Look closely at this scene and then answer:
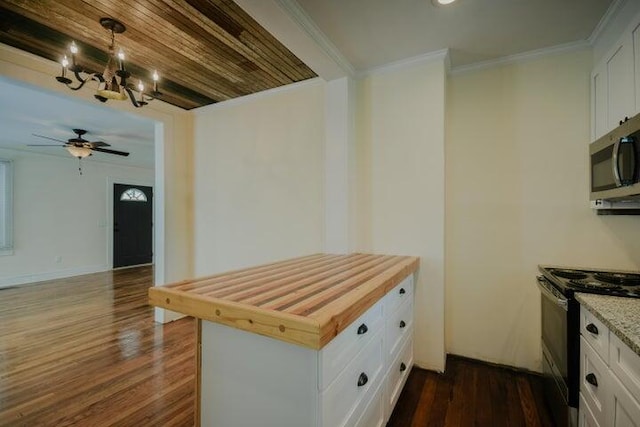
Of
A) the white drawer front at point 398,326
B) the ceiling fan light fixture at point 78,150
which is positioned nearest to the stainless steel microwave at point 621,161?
the white drawer front at point 398,326

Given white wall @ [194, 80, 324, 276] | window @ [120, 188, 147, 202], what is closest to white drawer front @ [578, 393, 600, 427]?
white wall @ [194, 80, 324, 276]

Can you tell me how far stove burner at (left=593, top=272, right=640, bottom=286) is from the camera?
5.17 feet

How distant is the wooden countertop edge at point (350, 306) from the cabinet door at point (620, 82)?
1.52 m

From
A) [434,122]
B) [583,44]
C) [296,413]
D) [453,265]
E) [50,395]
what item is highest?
[583,44]

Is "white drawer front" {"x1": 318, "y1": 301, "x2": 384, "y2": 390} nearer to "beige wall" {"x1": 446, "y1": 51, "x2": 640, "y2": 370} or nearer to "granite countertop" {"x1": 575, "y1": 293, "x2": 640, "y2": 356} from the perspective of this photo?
"granite countertop" {"x1": 575, "y1": 293, "x2": 640, "y2": 356}

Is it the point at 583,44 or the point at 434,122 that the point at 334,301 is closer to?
the point at 434,122

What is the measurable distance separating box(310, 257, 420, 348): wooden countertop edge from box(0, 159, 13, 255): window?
7.24 meters

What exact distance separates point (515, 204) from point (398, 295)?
1283 millimetres

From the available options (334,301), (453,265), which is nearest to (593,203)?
(453,265)

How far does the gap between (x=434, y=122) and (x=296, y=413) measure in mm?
2181

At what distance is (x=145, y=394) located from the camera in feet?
6.64

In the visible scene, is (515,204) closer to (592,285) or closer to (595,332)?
(592,285)

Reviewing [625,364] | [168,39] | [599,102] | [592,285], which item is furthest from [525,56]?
[168,39]

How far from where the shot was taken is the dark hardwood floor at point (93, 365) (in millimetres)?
1839
